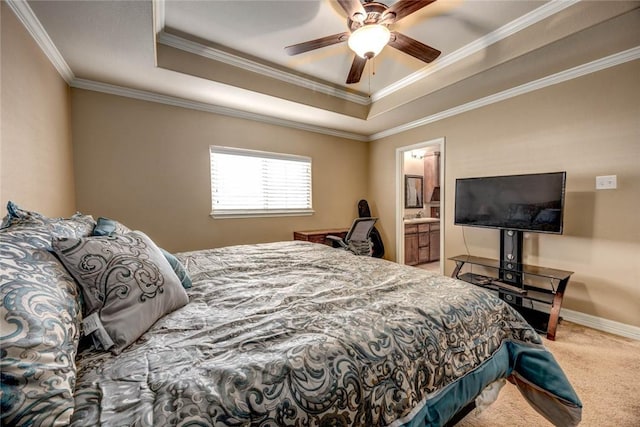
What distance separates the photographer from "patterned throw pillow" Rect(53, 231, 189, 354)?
85 cm

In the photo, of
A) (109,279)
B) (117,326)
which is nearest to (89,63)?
(109,279)

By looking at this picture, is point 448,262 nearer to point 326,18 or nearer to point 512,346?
point 512,346

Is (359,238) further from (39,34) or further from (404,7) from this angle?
(39,34)

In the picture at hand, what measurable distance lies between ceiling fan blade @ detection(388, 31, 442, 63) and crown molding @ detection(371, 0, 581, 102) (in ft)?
2.48

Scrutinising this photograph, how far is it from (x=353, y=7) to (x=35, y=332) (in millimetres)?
2189

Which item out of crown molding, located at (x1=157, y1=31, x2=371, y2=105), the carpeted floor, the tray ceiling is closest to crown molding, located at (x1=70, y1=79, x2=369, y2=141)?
the tray ceiling

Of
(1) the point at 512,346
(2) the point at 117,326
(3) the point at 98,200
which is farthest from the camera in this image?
(3) the point at 98,200

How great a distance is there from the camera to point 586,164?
2.52 meters

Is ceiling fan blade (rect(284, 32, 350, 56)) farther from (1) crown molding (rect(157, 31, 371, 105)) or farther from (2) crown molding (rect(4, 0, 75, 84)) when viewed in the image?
(2) crown molding (rect(4, 0, 75, 84))

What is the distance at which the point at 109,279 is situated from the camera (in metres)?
0.89

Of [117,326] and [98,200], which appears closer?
[117,326]

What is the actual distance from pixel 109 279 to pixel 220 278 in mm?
697

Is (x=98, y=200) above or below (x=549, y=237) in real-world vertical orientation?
above

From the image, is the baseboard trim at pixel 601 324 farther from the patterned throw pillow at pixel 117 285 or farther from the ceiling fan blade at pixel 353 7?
the patterned throw pillow at pixel 117 285
